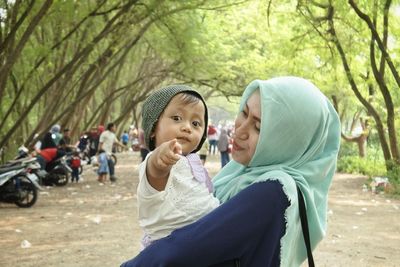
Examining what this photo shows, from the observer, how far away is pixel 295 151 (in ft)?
5.45

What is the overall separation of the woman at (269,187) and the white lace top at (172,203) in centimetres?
9

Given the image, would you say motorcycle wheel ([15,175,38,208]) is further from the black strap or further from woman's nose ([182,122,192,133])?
the black strap

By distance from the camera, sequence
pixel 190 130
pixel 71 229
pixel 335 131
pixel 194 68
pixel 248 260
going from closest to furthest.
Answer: pixel 248 260 → pixel 335 131 → pixel 190 130 → pixel 71 229 → pixel 194 68

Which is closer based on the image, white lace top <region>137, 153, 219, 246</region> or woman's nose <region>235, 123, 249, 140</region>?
white lace top <region>137, 153, 219, 246</region>

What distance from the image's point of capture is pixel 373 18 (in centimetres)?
1291

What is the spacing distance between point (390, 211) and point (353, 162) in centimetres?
1019

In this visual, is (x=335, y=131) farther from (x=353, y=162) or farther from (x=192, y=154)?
(x=353, y=162)

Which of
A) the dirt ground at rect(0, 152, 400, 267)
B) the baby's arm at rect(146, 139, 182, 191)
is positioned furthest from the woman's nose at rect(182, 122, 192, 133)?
the dirt ground at rect(0, 152, 400, 267)

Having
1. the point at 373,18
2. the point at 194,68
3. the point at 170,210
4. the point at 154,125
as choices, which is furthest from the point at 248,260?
the point at 194,68

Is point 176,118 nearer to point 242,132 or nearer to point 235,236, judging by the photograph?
point 242,132

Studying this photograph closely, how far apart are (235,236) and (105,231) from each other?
665cm

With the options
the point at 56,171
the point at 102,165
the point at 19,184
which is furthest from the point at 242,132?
the point at 102,165

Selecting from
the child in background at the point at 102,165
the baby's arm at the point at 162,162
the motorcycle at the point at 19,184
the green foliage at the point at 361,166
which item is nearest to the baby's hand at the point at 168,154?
the baby's arm at the point at 162,162

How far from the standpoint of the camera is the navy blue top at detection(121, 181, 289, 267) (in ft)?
4.82
